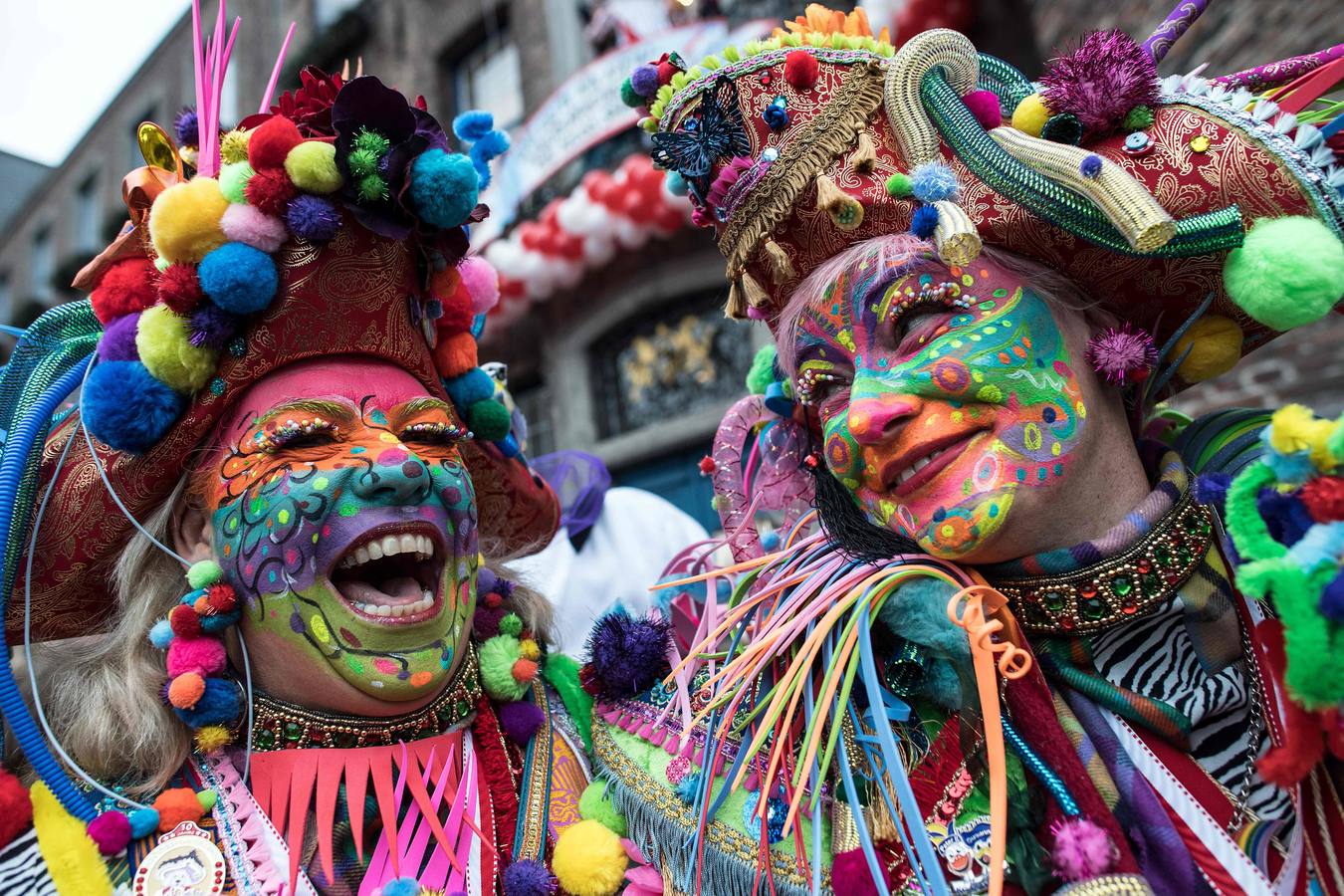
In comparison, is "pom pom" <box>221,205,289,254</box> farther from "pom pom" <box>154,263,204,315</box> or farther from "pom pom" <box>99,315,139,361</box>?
"pom pom" <box>99,315,139,361</box>

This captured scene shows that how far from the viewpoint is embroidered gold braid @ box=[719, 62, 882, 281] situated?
1734 millimetres

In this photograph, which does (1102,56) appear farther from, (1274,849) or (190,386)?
(190,386)

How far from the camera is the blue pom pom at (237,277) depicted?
6.16 feet

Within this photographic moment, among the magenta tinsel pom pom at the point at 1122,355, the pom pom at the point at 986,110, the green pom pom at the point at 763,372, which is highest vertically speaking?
the pom pom at the point at 986,110

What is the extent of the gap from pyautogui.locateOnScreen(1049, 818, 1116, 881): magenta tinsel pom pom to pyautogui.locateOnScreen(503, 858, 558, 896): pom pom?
0.92 meters

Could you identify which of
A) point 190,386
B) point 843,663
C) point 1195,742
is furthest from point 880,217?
point 190,386

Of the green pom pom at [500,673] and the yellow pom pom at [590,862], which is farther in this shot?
the green pom pom at [500,673]

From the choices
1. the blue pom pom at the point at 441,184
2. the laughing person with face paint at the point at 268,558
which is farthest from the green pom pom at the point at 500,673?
the blue pom pom at the point at 441,184

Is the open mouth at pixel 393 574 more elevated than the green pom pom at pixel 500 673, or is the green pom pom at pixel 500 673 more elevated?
the open mouth at pixel 393 574

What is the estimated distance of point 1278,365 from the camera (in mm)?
3438

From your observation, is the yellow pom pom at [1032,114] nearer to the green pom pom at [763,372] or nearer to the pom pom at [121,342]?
the green pom pom at [763,372]

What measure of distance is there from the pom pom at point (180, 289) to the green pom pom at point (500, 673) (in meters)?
0.93

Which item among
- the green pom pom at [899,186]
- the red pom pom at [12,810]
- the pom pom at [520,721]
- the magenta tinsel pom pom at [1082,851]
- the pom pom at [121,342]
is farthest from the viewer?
the pom pom at [520,721]

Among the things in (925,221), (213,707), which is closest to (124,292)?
(213,707)
